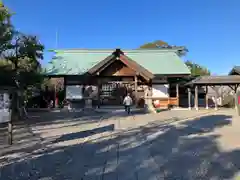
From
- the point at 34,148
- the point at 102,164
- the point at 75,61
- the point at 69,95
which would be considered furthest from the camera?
the point at 75,61

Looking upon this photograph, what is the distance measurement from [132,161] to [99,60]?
63.3 feet

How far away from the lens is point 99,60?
2412 centimetres

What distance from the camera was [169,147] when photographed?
6938mm

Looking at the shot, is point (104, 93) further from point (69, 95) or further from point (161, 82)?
point (161, 82)

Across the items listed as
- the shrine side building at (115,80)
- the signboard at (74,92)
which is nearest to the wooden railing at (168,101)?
the shrine side building at (115,80)

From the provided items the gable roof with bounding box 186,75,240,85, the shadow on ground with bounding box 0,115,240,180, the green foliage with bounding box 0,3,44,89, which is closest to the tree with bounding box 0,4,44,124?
the green foliage with bounding box 0,3,44,89

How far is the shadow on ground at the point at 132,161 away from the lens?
4.73 metres

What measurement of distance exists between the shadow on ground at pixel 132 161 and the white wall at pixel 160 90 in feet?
44.2

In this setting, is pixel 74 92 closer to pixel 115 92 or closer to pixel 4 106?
Result: pixel 115 92

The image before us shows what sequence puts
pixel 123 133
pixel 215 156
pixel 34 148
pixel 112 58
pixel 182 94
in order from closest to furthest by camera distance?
pixel 215 156
pixel 34 148
pixel 123 133
pixel 112 58
pixel 182 94

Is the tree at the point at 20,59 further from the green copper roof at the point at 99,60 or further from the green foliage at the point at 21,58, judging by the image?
the green copper roof at the point at 99,60

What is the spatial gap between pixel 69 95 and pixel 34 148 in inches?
561

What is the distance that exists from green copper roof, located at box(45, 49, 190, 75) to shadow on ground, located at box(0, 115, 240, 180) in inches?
556

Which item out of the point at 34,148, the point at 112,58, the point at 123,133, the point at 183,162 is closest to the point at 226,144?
the point at 183,162
